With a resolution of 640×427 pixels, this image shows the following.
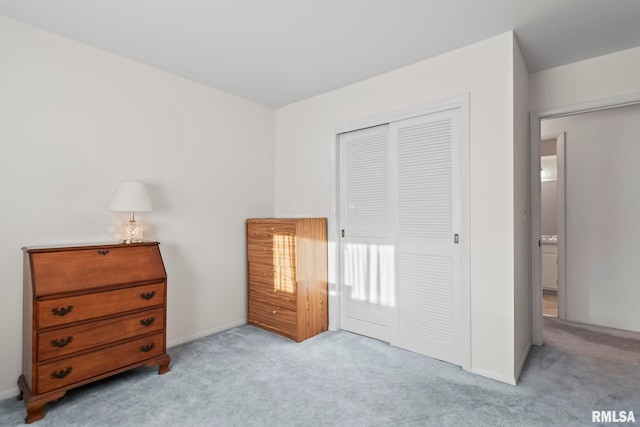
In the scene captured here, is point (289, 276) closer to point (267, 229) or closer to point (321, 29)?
point (267, 229)

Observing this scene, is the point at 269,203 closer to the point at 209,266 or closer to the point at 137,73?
the point at 209,266

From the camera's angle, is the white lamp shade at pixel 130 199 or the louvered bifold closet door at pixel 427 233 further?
the louvered bifold closet door at pixel 427 233

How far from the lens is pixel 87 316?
216 centimetres

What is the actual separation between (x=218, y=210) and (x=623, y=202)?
4316 millimetres

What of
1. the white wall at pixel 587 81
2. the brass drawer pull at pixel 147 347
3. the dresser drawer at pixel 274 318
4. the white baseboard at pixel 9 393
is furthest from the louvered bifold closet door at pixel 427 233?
the white baseboard at pixel 9 393

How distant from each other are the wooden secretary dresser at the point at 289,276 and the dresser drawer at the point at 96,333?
112cm

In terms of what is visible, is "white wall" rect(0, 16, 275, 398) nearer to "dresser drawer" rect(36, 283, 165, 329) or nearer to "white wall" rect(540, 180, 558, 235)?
"dresser drawer" rect(36, 283, 165, 329)

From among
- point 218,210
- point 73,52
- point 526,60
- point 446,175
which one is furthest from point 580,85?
point 73,52

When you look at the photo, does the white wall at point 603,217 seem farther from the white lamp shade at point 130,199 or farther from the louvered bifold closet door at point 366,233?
the white lamp shade at point 130,199

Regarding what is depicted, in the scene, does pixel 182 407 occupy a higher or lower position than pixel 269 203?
lower

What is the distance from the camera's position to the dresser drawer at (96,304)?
2.01 meters

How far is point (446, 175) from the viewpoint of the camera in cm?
269

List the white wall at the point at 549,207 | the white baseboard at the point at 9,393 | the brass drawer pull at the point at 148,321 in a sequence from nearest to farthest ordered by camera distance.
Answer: the white baseboard at the point at 9,393, the brass drawer pull at the point at 148,321, the white wall at the point at 549,207

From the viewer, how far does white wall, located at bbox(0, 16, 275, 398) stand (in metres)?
2.23
